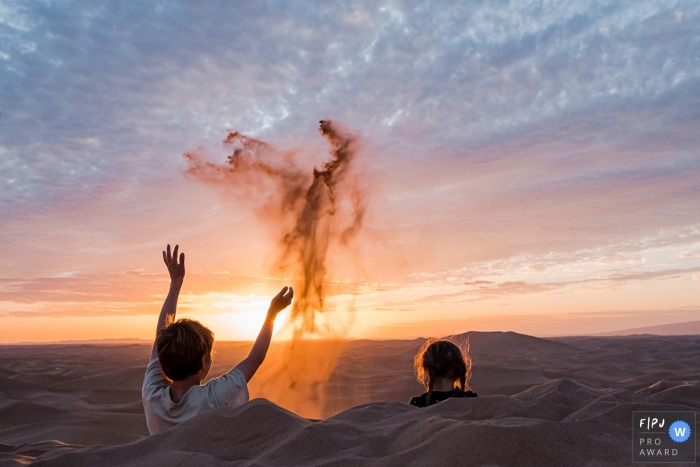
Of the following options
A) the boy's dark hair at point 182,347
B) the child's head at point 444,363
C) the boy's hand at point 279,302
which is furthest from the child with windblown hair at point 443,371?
the boy's dark hair at point 182,347

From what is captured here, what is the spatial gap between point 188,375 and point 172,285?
0.81m

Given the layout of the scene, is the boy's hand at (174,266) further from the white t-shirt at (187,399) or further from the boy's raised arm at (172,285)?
the white t-shirt at (187,399)

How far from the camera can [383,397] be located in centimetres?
912

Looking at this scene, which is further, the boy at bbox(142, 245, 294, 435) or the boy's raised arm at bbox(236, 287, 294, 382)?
the boy's raised arm at bbox(236, 287, 294, 382)

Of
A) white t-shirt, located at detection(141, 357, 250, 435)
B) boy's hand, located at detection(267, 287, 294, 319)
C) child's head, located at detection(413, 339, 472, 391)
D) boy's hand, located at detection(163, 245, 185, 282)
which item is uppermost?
boy's hand, located at detection(163, 245, 185, 282)

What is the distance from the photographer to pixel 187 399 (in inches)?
117

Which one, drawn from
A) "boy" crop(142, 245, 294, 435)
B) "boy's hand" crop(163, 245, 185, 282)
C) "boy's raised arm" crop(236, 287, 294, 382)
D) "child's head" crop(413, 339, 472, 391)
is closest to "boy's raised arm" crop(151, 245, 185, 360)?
"boy's hand" crop(163, 245, 185, 282)

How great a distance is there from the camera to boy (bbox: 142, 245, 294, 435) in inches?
111

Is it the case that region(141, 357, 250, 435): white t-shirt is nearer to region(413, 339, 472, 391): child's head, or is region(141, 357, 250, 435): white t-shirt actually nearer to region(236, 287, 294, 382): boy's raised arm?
region(236, 287, 294, 382): boy's raised arm

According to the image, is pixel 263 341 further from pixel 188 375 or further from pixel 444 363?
pixel 444 363

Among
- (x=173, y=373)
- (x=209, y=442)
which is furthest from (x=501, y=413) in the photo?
(x=173, y=373)

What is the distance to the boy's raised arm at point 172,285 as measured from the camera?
3.31 m

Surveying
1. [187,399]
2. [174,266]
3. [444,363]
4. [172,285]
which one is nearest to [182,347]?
[187,399]

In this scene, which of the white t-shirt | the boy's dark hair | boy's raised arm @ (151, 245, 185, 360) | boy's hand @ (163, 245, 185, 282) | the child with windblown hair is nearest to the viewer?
the boy's dark hair
